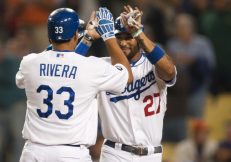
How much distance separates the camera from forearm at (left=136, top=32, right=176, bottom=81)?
6.76m

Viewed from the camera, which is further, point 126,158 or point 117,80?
point 126,158

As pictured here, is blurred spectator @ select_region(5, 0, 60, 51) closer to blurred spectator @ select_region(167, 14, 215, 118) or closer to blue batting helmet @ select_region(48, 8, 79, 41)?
blurred spectator @ select_region(167, 14, 215, 118)

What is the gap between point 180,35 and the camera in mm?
12125

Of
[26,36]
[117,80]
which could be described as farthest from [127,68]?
[26,36]

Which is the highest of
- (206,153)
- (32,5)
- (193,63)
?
(32,5)

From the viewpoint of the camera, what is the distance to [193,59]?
12.0 m

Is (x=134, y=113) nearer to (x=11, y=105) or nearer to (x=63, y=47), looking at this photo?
(x=63, y=47)

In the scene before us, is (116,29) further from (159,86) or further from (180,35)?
(180,35)

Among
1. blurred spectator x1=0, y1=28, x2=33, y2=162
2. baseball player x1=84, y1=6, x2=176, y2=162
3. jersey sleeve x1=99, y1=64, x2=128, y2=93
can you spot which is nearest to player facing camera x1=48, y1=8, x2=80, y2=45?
jersey sleeve x1=99, y1=64, x2=128, y2=93

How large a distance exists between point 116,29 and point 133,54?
0.28 metres

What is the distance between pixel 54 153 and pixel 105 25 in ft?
3.87

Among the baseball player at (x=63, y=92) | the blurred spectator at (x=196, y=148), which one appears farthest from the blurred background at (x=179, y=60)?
the baseball player at (x=63, y=92)

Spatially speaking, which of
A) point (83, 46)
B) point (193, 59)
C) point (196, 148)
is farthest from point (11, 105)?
point (83, 46)

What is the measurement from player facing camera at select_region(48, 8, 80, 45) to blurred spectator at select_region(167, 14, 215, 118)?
548cm
